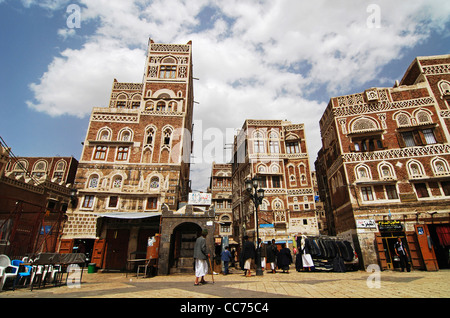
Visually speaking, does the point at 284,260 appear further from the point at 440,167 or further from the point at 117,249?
the point at 440,167

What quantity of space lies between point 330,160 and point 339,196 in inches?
158

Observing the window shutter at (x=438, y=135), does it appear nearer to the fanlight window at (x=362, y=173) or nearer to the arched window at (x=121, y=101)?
the fanlight window at (x=362, y=173)

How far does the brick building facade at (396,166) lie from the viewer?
645 inches

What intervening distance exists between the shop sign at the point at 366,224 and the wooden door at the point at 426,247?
2.43 m

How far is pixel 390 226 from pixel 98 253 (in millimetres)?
21051

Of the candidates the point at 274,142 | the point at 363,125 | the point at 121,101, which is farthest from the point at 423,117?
the point at 121,101

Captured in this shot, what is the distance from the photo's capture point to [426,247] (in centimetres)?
1468

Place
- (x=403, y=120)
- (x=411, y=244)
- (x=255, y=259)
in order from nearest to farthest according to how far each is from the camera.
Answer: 1. (x=255, y=259)
2. (x=411, y=244)
3. (x=403, y=120)

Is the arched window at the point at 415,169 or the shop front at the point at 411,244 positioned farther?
the arched window at the point at 415,169

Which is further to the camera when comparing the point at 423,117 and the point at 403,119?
the point at 403,119

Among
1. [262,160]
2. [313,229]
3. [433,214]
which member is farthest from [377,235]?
[262,160]

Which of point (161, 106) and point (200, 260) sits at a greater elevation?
point (161, 106)

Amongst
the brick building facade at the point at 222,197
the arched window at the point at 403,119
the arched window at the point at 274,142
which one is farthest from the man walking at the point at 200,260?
the brick building facade at the point at 222,197

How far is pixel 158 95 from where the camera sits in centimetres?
2500
